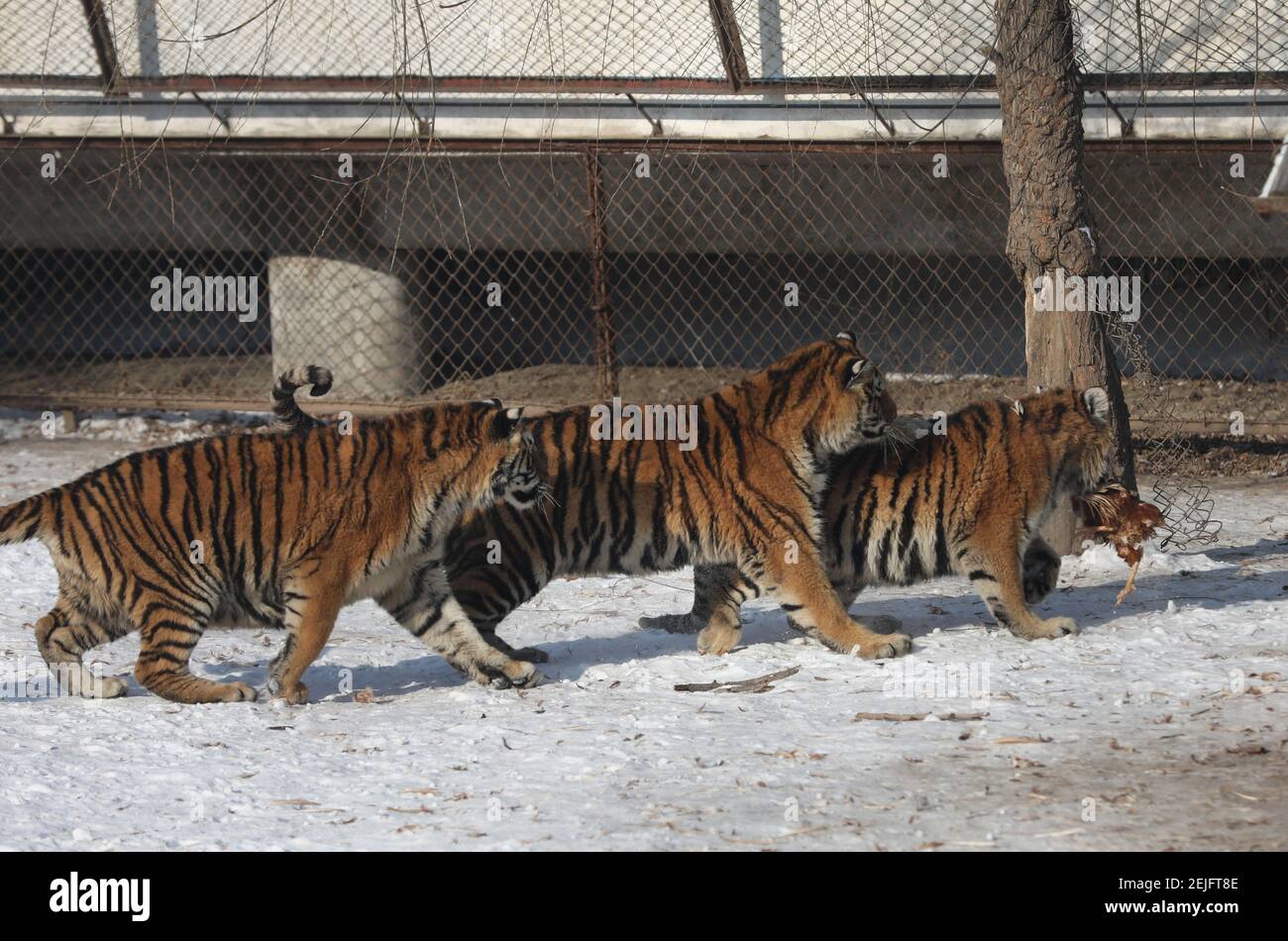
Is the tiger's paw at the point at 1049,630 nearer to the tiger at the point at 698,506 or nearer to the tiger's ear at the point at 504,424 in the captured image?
the tiger at the point at 698,506

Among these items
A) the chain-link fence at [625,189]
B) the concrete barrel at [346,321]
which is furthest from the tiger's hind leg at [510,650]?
the concrete barrel at [346,321]

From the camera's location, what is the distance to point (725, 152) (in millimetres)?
9016

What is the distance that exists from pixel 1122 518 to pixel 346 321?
5.75m

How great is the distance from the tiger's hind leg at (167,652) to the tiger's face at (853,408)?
236 centimetres

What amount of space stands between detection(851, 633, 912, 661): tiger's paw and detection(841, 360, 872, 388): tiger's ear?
0.94 meters

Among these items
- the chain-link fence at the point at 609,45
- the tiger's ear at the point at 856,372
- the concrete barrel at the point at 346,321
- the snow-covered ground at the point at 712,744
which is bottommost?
the snow-covered ground at the point at 712,744

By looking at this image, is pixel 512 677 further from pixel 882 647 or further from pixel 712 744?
pixel 882 647

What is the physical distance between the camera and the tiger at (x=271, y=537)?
5434 mm

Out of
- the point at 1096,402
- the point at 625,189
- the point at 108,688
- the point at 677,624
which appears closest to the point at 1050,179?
the point at 1096,402

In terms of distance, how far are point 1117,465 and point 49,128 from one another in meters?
6.85

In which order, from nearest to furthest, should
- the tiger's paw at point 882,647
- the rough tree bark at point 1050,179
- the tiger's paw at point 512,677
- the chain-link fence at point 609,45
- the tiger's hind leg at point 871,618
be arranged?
1. the tiger's paw at point 512,677
2. the tiger's paw at point 882,647
3. the tiger's hind leg at point 871,618
4. the rough tree bark at point 1050,179
5. the chain-link fence at point 609,45

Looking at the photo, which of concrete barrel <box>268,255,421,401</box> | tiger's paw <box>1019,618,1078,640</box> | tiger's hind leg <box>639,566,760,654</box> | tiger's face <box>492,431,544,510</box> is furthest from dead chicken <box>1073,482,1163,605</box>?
concrete barrel <box>268,255,421,401</box>

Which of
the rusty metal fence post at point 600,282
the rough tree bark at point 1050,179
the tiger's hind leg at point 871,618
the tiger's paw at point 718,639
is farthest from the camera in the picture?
the rusty metal fence post at point 600,282

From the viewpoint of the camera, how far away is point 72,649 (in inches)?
218
